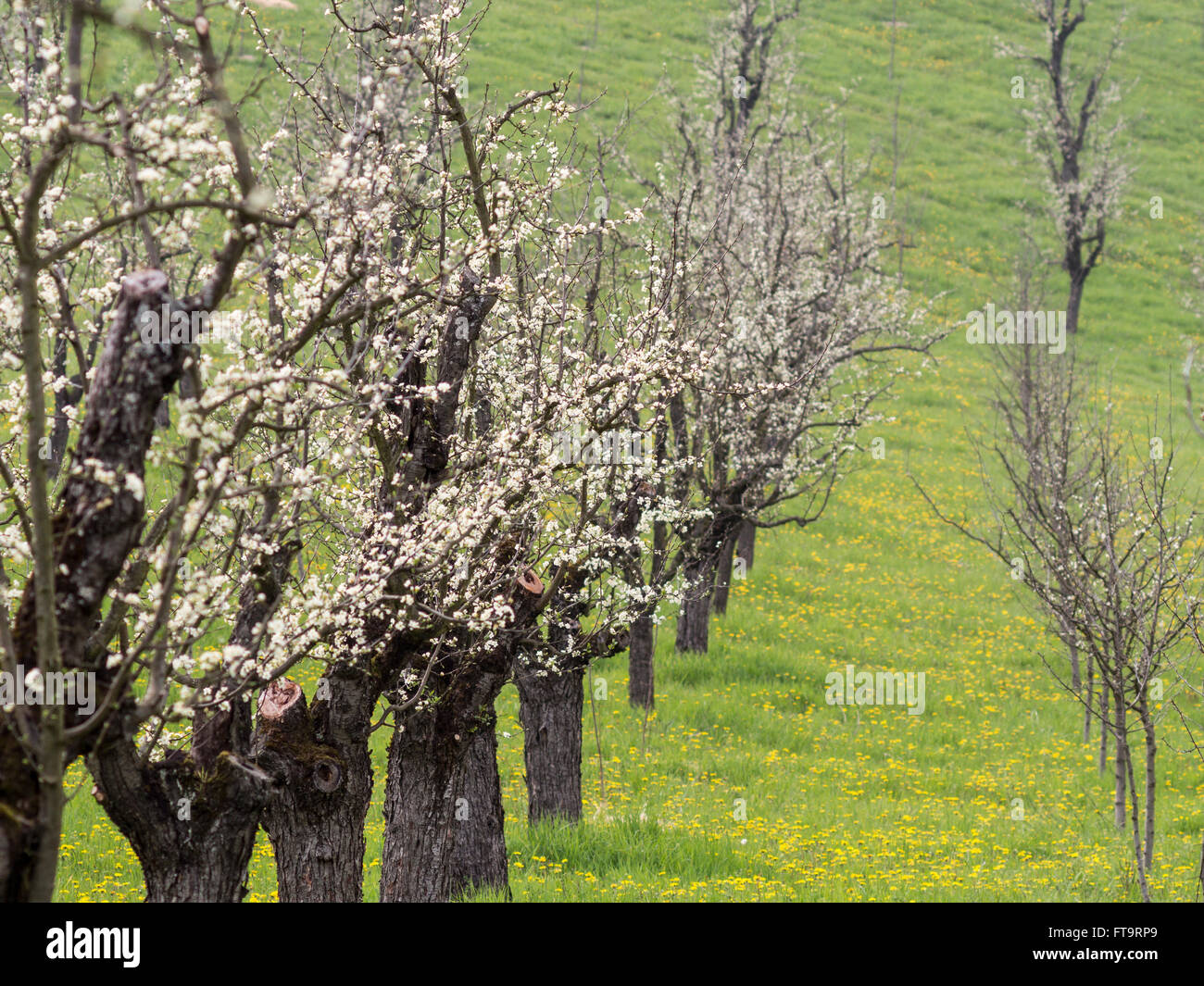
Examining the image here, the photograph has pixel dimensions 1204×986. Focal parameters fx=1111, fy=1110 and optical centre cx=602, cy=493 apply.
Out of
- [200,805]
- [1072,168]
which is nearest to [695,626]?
[200,805]

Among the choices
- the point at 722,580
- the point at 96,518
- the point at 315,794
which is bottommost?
the point at 315,794

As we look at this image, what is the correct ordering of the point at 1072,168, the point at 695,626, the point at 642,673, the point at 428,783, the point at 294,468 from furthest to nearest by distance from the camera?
the point at 1072,168, the point at 695,626, the point at 642,673, the point at 428,783, the point at 294,468

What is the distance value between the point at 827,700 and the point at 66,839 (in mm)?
11608

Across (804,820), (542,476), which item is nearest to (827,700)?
(804,820)

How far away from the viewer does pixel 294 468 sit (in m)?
5.55

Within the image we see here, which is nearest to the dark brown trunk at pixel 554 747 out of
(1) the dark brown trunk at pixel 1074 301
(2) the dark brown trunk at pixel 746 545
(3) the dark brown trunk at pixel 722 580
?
(3) the dark brown trunk at pixel 722 580

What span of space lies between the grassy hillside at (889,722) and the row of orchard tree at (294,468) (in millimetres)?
965

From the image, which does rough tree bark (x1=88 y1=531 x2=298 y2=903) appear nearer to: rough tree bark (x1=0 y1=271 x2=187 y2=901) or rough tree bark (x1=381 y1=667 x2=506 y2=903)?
rough tree bark (x1=0 y1=271 x2=187 y2=901)

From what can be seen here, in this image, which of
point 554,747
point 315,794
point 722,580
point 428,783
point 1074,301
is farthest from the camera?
point 1074,301

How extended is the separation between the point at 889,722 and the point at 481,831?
33.1 ft

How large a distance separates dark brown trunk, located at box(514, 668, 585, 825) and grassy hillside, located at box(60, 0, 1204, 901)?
377mm

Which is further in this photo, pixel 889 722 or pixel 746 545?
pixel 746 545

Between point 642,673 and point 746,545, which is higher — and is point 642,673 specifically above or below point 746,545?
below

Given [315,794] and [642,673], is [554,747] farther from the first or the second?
[315,794]
